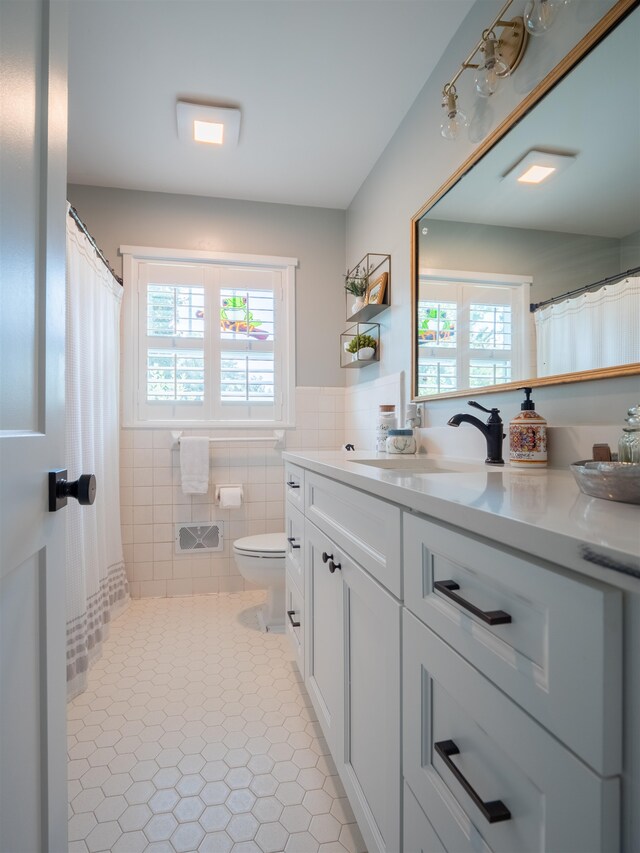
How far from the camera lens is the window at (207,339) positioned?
2.68 meters

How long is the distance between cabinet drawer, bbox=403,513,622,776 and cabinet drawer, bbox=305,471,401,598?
0.38 feet

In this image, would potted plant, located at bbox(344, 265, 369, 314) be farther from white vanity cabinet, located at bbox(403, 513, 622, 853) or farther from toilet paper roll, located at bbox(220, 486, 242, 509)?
white vanity cabinet, located at bbox(403, 513, 622, 853)

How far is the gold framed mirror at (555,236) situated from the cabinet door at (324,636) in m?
0.73

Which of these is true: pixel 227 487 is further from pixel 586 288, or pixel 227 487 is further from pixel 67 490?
pixel 586 288

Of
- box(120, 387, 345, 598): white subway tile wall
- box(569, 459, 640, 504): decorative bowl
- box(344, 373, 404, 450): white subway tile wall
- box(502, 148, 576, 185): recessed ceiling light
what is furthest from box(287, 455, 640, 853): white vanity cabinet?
box(120, 387, 345, 598): white subway tile wall

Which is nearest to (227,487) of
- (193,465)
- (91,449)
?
(193,465)

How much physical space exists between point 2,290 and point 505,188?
131 cm

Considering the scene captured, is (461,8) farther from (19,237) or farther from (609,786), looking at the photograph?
(609,786)

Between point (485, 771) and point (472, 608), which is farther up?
point (472, 608)

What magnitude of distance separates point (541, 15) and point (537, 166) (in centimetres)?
31

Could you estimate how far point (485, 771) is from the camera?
1.70 feet

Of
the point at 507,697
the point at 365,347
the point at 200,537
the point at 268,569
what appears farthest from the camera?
the point at 200,537

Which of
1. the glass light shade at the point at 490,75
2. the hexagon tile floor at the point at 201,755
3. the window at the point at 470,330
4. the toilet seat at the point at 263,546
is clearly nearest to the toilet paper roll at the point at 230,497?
the toilet seat at the point at 263,546

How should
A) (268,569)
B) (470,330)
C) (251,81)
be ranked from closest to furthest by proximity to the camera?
(470,330), (251,81), (268,569)
